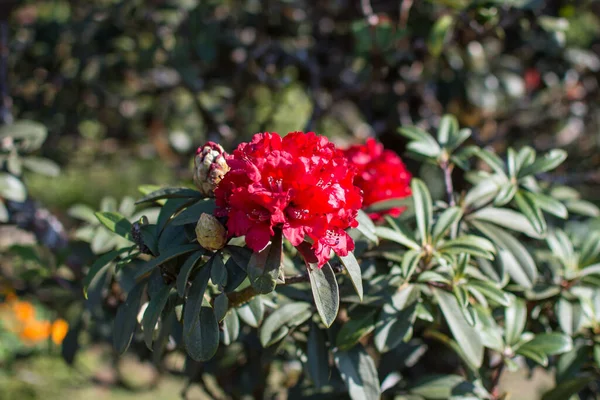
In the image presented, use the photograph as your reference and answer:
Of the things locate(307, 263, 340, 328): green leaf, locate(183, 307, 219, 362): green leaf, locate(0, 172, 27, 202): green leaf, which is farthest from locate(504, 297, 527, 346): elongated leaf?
locate(0, 172, 27, 202): green leaf

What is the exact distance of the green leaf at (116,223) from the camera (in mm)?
1082

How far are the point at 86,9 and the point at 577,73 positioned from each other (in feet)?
6.05

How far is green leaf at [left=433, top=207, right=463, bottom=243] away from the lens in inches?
44.9

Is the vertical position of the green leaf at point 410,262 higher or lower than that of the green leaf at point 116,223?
lower

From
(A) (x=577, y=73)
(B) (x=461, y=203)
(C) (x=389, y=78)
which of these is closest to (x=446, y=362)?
(B) (x=461, y=203)

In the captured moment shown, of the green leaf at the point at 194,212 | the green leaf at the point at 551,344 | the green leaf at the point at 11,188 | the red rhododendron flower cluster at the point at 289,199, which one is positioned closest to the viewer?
the red rhododendron flower cluster at the point at 289,199

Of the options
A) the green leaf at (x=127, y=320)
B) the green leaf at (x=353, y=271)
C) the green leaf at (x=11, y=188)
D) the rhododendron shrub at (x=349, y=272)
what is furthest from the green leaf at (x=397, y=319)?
the green leaf at (x=11, y=188)

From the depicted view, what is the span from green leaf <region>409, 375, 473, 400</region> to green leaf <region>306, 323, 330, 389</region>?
228mm

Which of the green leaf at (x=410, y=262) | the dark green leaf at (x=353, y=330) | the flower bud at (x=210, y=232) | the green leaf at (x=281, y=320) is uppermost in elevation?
the flower bud at (x=210, y=232)

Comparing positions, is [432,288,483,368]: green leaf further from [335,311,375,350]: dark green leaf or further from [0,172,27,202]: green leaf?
[0,172,27,202]: green leaf

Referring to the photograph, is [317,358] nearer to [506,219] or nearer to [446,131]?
[506,219]

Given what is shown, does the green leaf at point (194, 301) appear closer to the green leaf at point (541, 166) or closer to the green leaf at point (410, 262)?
the green leaf at point (410, 262)

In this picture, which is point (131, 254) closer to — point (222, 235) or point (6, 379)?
point (222, 235)

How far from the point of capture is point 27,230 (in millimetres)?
1714
